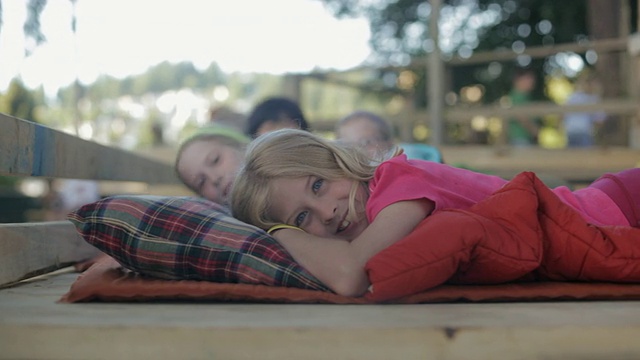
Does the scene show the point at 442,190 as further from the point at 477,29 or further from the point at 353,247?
the point at 477,29

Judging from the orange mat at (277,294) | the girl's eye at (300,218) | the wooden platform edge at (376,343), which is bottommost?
the wooden platform edge at (376,343)

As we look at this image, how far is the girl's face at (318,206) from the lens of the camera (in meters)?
1.89

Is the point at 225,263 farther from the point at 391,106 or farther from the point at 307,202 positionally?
the point at 391,106

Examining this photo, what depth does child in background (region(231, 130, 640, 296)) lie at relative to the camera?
67.6 inches

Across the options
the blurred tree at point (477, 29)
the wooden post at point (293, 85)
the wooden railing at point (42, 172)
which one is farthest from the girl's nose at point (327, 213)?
the blurred tree at point (477, 29)

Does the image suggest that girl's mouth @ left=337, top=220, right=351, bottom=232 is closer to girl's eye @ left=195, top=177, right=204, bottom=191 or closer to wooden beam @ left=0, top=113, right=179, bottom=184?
wooden beam @ left=0, top=113, right=179, bottom=184

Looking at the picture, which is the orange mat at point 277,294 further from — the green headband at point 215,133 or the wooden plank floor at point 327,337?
the green headband at point 215,133

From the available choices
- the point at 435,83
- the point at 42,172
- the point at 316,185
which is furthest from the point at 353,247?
the point at 435,83

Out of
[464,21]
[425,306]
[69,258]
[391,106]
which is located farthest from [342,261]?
[391,106]

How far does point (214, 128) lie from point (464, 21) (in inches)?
406

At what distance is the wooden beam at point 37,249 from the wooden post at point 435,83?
497 cm

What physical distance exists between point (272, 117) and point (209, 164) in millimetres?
684

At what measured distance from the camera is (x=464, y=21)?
13391mm

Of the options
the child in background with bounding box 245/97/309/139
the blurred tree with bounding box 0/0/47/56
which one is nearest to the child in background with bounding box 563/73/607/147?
the child in background with bounding box 245/97/309/139
